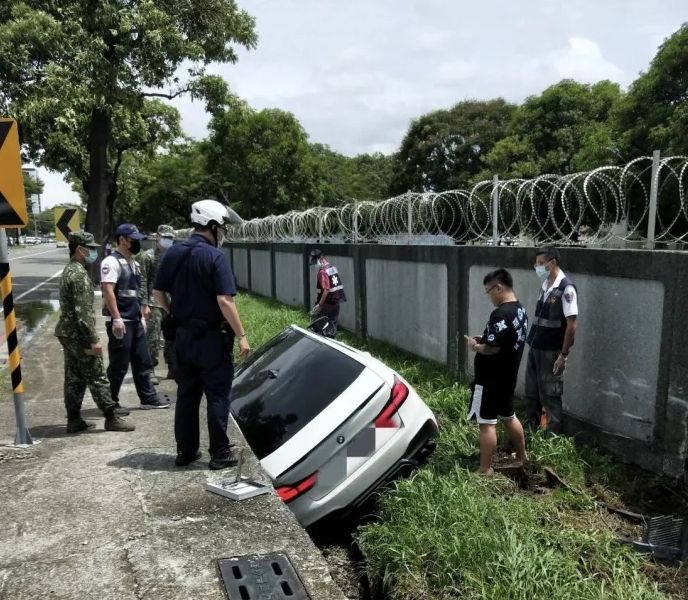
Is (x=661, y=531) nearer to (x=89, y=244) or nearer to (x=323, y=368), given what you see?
(x=323, y=368)

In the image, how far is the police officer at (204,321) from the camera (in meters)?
3.62

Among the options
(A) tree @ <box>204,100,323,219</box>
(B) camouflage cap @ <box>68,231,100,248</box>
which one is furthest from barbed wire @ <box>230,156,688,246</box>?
(A) tree @ <box>204,100,323,219</box>

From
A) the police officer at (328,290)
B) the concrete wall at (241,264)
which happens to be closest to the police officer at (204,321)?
the police officer at (328,290)

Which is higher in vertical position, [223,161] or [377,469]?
[223,161]

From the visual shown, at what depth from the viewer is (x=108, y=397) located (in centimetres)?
458

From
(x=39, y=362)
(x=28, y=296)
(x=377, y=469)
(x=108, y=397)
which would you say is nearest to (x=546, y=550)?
(x=377, y=469)

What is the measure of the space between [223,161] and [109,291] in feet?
90.4

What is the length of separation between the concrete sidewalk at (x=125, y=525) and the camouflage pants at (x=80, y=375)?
29 cm

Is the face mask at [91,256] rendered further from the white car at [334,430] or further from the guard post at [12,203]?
the white car at [334,430]

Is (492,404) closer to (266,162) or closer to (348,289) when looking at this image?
(348,289)

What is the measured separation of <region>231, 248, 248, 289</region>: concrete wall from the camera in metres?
18.6

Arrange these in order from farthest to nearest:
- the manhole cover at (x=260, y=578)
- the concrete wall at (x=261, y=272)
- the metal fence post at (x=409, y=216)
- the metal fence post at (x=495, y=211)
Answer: the concrete wall at (x=261, y=272)
the metal fence post at (x=409, y=216)
the metal fence post at (x=495, y=211)
the manhole cover at (x=260, y=578)

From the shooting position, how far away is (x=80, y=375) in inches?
178

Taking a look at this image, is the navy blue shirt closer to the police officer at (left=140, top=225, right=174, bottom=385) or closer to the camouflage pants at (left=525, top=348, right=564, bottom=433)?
the camouflage pants at (left=525, top=348, right=564, bottom=433)
